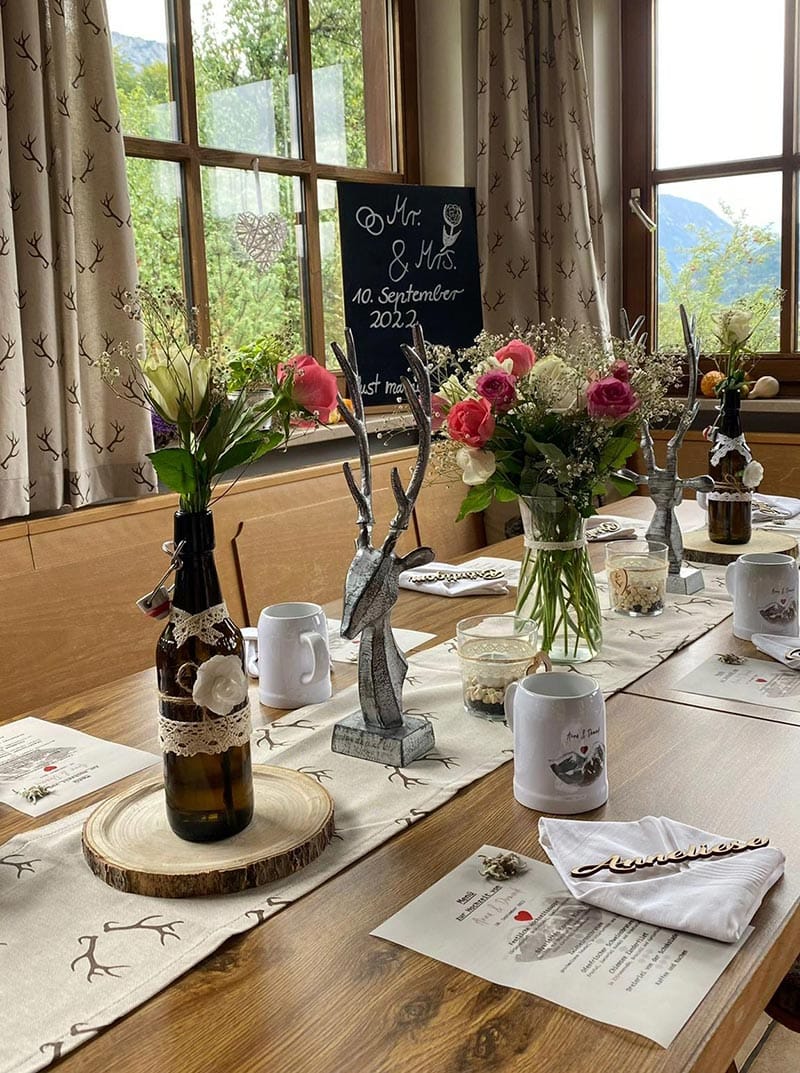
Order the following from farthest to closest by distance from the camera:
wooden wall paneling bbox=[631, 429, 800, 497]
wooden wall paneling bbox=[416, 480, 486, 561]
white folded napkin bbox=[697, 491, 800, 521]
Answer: wooden wall paneling bbox=[631, 429, 800, 497], wooden wall paneling bbox=[416, 480, 486, 561], white folded napkin bbox=[697, 491, 800, 521]

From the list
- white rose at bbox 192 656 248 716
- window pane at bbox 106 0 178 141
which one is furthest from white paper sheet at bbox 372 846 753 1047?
window pane at bbox 106 0 178 141

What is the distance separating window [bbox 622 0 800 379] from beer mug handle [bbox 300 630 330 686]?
9.46 feet

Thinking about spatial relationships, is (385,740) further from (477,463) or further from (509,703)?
(477,463)

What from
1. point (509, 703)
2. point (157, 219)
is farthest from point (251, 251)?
point (509, 703)

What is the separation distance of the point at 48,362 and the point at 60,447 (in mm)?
186

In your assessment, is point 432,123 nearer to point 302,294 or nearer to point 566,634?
point 302,294

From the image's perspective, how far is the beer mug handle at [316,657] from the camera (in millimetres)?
1357

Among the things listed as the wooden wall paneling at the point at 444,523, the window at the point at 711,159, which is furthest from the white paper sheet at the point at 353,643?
the window at the point at 711,159

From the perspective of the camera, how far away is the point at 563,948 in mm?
830

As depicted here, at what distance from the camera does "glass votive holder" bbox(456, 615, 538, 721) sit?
1.32m

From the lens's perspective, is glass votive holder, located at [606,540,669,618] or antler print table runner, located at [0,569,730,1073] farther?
glass votive holder, located at [606,540,669,618]

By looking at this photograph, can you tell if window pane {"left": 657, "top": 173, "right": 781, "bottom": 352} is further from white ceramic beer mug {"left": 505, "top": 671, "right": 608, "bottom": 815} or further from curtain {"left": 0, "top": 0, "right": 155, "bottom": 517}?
white ceramic beer mug {"left": 505, "top": 671, "right": 608, "bottom": 815}

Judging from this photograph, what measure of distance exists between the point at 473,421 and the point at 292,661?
15.3 inches

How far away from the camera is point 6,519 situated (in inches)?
91.4
